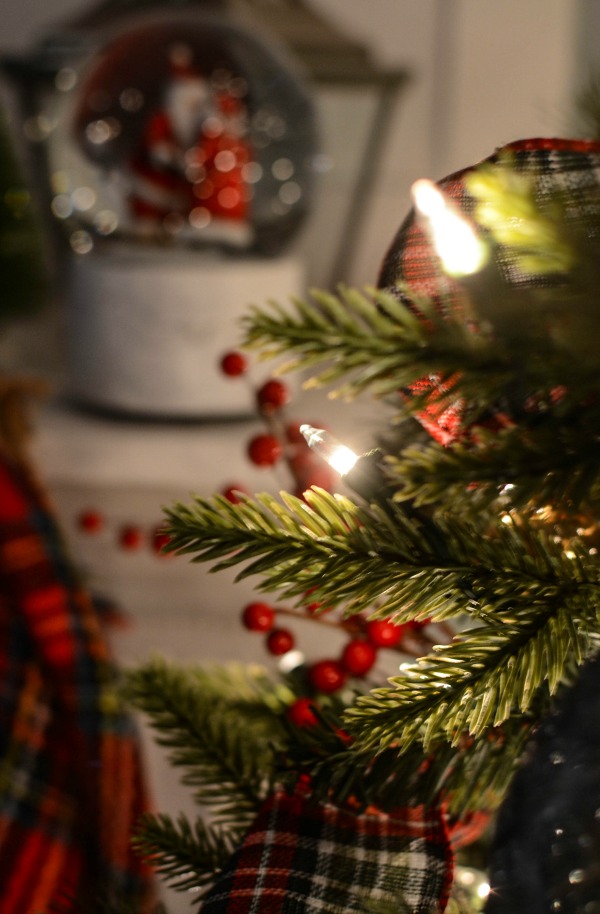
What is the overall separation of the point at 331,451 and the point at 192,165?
82 centimetres

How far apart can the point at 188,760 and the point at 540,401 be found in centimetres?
15

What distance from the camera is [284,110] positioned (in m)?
1.03

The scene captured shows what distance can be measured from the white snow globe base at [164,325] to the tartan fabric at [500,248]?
0.67 m

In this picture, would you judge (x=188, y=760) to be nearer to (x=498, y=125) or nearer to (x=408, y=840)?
(x=408, y=840)

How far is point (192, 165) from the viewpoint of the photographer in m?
0.95

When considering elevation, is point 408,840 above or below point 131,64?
below

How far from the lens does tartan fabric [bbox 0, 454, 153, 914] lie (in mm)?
476

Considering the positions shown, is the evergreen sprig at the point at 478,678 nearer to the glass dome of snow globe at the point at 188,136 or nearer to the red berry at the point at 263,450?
the red berry at the point at 263,450

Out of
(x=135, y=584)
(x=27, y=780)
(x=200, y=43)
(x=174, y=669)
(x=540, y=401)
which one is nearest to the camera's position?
(x=540, y=401)

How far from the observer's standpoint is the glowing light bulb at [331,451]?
204mm

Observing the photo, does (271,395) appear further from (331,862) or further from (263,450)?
(331,862)

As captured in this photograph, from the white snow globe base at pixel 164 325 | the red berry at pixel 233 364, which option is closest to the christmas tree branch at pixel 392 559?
the red berry at pixel 233 364

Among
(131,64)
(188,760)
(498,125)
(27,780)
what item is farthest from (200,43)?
(188,760)

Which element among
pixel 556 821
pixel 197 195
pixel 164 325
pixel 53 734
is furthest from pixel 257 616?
pixel 197 195
